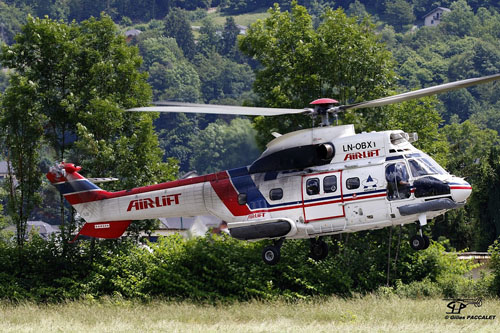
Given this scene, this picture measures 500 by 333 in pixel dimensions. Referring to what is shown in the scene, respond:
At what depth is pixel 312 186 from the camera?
27188mm

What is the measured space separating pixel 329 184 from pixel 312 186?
1.76 feet

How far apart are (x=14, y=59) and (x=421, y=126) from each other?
20.1 metres

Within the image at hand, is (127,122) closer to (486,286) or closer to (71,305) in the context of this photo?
(71,305)

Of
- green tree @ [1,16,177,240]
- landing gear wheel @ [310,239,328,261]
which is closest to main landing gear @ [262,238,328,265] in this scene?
landing gear wheel @ [310,239,328,261]

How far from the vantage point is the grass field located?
2755 cm

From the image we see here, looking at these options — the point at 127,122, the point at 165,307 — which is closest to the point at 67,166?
the point at 165,307

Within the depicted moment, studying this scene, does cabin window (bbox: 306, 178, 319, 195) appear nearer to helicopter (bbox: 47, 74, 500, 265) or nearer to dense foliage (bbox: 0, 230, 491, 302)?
helicopter (bbox: 47, 74, 500, 265)

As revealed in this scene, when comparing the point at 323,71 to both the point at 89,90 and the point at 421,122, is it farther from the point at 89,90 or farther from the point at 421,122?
the point at 89,90

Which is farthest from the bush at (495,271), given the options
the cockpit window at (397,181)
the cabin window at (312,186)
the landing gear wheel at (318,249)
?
the cabin window at (312,186)

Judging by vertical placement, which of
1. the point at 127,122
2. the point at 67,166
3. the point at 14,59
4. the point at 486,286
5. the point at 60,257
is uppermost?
the point at 14,59

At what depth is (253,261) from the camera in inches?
1575

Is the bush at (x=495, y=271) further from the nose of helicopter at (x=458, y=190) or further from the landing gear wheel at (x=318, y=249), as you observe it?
the nose of helicopter at (x=458, y=190)

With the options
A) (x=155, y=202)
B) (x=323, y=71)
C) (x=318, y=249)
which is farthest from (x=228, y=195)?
(x=323, y=71)

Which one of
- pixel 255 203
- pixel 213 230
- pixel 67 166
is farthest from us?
pixel 213 230
